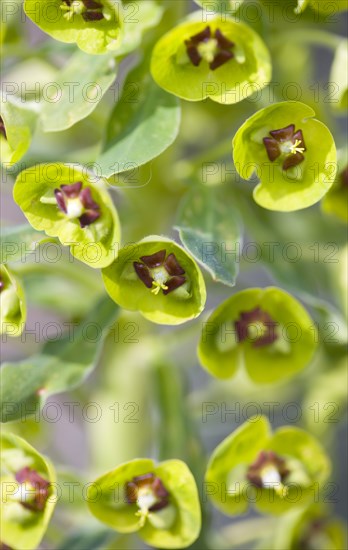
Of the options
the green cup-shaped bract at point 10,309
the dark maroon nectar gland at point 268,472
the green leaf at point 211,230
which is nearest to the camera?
the green leaf at point 211,230

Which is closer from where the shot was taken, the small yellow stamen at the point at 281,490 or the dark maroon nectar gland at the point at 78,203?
the dark maroon nectar gland at the point at 78,203

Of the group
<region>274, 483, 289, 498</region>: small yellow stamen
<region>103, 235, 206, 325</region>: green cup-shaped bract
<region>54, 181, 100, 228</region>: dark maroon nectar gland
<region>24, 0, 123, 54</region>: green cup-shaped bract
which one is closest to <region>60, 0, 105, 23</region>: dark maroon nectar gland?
<region>24, 0, 123, 54</region>: green cup-shaped bract

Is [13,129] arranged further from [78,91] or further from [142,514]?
[142,514]

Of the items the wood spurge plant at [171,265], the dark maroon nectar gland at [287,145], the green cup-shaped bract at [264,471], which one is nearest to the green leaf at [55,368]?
the wood spurge plant at [171,265]

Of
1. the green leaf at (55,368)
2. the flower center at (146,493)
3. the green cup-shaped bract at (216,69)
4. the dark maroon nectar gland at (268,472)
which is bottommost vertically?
the dark maroon nectar gland at (268,472)

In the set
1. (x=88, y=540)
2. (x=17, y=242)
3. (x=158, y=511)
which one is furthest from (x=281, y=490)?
(x=17, y=242)

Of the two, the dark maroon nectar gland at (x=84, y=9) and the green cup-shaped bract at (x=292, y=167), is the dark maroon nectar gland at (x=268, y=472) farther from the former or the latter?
the dark maroon nectar gland at (x=84, y=9)
